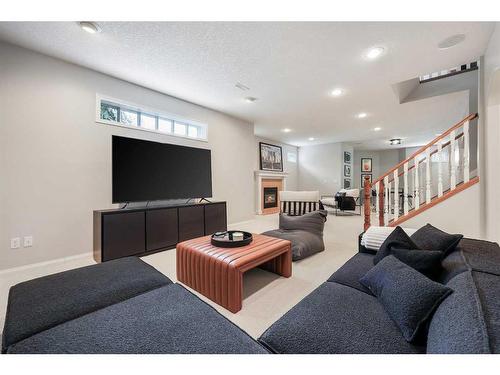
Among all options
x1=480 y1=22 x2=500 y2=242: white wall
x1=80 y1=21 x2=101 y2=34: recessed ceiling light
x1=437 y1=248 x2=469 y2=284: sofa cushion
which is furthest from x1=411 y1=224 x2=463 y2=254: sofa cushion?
x1=80 y1=21 x2=101 y2=34: recessed ceiling light

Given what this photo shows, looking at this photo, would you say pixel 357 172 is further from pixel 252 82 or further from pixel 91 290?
pixel 91 290

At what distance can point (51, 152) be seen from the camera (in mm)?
2709

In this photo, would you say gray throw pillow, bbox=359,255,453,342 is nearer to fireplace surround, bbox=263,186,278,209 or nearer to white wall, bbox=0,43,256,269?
white wall, bbox=0,43,256,269

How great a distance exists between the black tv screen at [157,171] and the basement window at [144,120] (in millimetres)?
401

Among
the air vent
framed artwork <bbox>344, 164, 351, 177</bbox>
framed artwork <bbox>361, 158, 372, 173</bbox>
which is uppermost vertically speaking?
the air vent

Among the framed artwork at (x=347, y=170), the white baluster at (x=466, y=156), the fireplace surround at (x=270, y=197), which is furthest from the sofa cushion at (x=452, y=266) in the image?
the framed artwork at (x=347, y=170)

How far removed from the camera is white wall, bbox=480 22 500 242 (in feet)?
7.79

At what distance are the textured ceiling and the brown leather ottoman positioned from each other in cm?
225

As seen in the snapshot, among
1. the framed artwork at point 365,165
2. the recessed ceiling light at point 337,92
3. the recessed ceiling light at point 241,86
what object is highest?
the recessed ceiling light at point 337,92

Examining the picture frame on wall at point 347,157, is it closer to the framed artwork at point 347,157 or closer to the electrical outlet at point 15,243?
the framed artwork at point 347,157

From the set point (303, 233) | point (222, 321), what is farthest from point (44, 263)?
point (303, 233)

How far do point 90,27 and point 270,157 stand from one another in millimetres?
5997

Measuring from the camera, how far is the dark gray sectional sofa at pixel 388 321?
0.64m

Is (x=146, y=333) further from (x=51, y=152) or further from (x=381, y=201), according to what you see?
(x=381, y=201)
